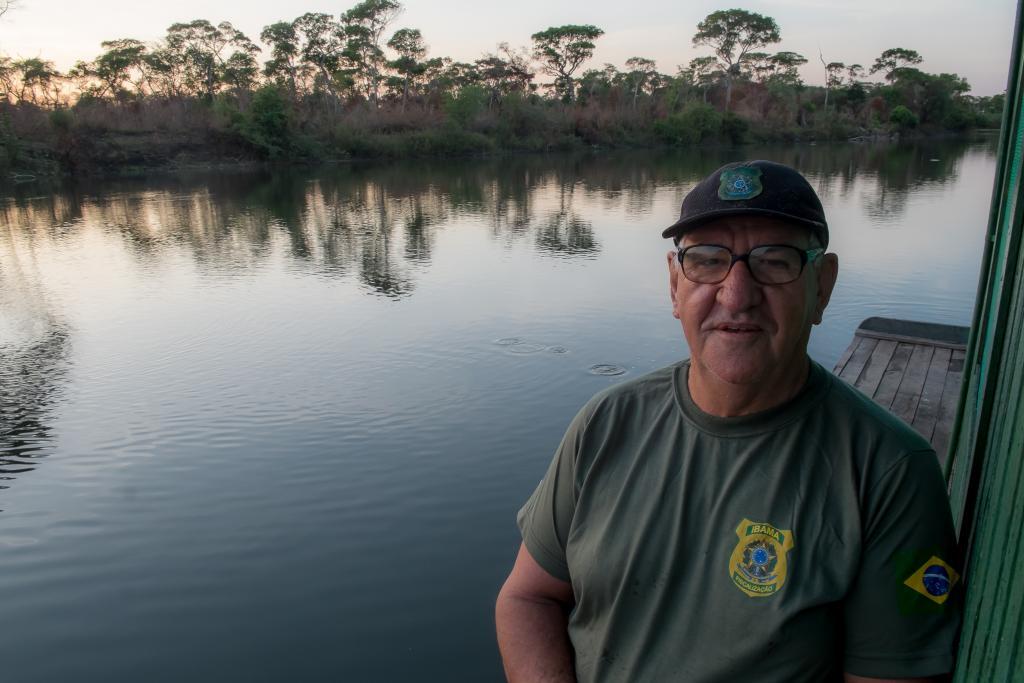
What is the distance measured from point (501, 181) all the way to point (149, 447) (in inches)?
968

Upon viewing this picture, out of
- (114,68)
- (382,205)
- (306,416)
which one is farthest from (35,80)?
(306,416)

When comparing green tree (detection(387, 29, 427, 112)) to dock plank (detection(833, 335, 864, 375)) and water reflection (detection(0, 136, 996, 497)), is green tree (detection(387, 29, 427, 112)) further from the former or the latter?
dock plank (detection(833, 335, 864, 375))

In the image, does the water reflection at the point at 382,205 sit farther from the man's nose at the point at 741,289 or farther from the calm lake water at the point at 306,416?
the man's nose at the point at 741,289

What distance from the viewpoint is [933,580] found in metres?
1.14

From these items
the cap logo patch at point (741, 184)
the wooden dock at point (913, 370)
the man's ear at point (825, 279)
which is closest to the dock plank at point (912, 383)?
the wooden dock at point (913, 370)

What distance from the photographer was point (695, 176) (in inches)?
1117

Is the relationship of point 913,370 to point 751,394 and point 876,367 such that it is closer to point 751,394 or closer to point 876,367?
point 876,367

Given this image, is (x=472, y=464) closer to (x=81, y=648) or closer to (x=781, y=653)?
(x=81, y=648)

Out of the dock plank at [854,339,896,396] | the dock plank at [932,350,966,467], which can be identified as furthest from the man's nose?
the dock plank at [854,339,896,396]

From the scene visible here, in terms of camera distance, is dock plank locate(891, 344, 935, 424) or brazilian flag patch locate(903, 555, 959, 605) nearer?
brazilian flag patch locate(903, 555, 959, 605)

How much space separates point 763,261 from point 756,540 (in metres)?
0.49

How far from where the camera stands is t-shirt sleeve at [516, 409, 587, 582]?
1.47 meters

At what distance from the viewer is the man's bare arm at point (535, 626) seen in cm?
152

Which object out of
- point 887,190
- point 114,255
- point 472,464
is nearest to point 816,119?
point 887,190
